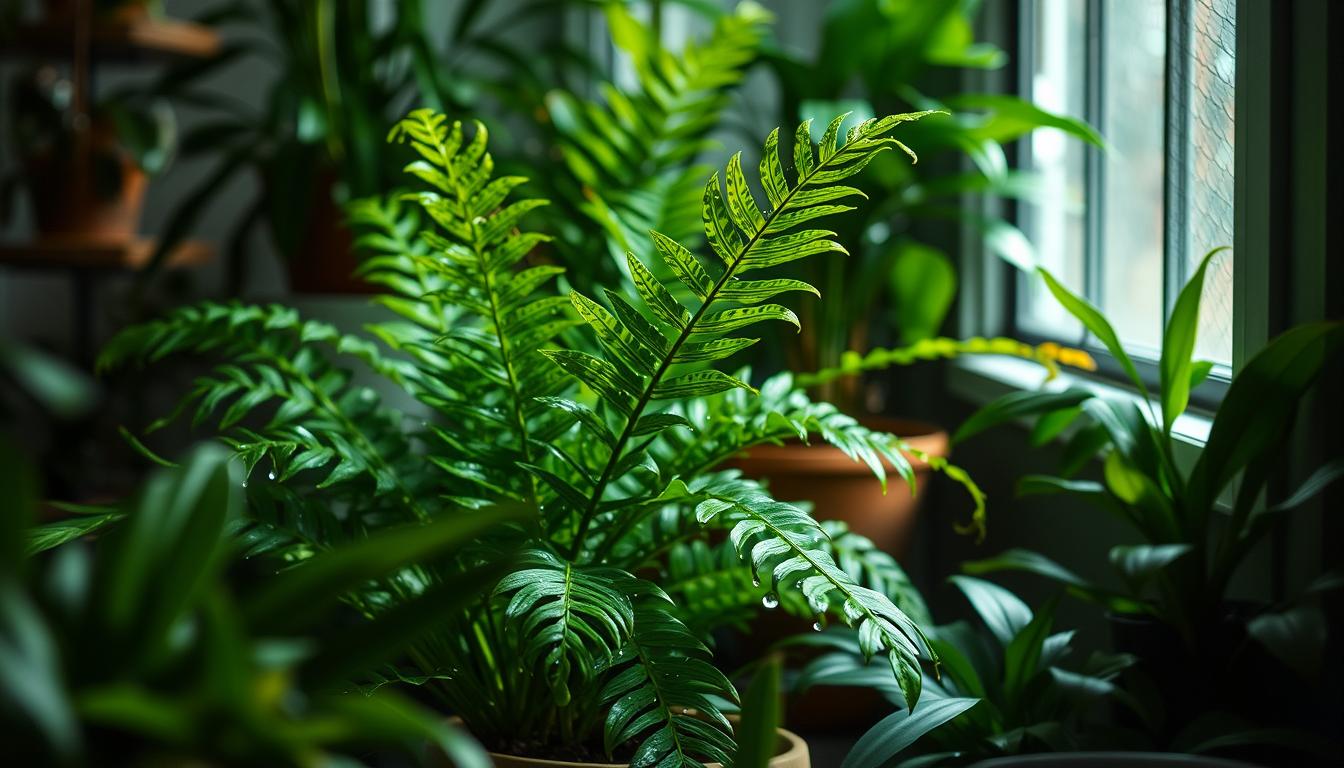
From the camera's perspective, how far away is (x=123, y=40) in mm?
2453

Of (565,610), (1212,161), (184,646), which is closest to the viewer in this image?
(184,646)

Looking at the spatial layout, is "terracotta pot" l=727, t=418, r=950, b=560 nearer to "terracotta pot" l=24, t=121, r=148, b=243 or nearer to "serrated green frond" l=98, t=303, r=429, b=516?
"serrated green frond" l=98, t=303, r=429, b=516

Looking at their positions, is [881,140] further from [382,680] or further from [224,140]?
[224,140]

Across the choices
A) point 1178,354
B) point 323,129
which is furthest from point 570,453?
point 323,129

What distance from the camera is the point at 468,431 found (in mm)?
1026

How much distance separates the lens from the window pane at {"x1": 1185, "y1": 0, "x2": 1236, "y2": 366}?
1170 mm

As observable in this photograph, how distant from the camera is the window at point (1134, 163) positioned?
1217 mm

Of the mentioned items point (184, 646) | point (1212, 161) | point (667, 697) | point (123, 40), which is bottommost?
point (667, 697)

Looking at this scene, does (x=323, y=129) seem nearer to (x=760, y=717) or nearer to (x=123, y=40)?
(x=123, y=40)

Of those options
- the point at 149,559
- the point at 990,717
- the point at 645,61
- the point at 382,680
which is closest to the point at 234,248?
the point at 645,61

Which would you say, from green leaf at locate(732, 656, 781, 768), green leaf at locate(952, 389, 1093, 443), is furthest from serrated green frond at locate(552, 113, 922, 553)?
green leaf at locate(952, 389, 1093, 443)

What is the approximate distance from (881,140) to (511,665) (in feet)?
1.70

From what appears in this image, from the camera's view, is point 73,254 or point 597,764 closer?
point 597,764

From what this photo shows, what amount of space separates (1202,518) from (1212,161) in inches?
17.8
